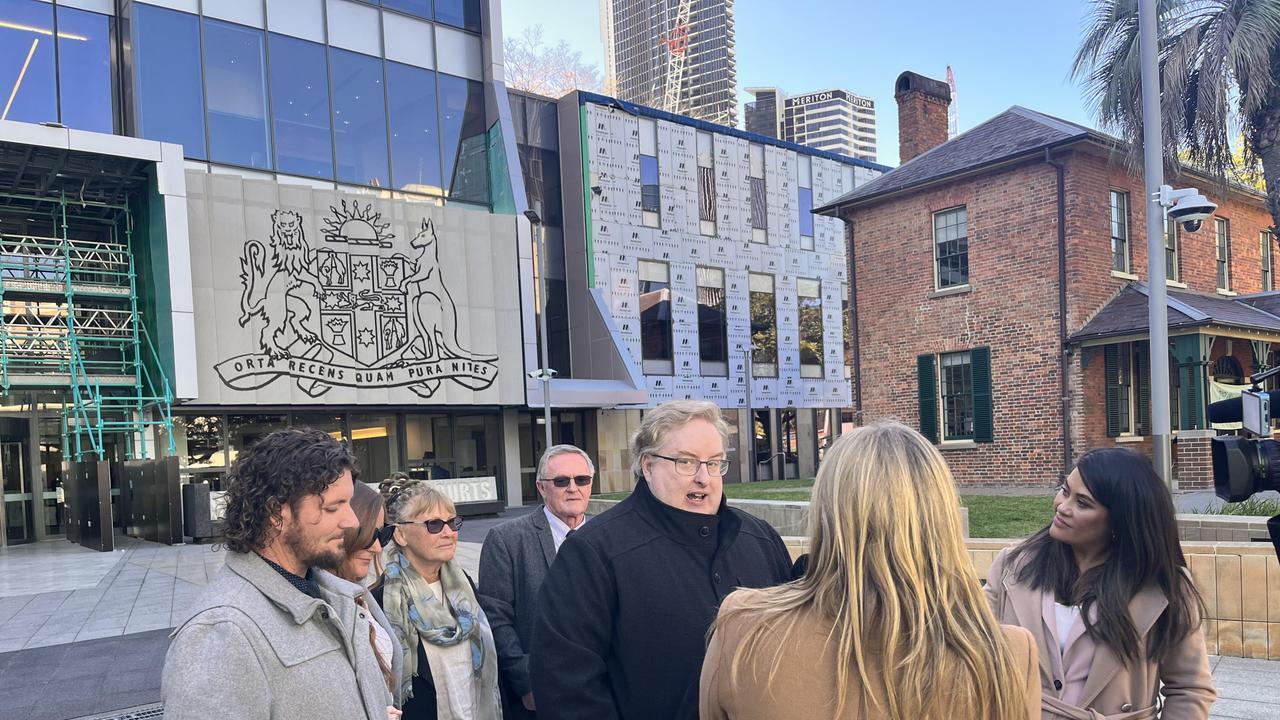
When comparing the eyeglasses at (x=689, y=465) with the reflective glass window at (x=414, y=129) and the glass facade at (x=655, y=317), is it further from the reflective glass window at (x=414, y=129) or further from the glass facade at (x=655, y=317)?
the glass facade at (x=655, y=317)

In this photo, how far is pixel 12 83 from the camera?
1755 centimetres

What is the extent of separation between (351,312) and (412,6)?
8.52 metres

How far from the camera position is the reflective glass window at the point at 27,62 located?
57.3 ft

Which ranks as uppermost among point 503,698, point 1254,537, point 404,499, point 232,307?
point 232,307

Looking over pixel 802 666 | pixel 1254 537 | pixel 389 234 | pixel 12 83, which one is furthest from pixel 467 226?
pixel 802 666

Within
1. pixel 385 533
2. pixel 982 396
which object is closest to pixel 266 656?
→ pixel 385 533

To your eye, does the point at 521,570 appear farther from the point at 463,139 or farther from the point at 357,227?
the point at 463,139

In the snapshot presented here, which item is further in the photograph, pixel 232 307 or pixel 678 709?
pixel 232 307

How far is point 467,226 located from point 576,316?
523 centimetres

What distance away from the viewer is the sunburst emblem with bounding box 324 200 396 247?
2103 cm

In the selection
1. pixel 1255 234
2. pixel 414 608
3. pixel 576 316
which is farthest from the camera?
pixel 576 316

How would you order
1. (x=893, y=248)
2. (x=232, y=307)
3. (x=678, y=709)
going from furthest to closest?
1. (x=893, y=248)
2. (x=232, y=307)
3. (x=678, y=709)

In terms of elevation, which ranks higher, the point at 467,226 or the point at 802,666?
the point at 467,226

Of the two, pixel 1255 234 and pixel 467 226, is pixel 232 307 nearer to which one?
pixel 467 226
